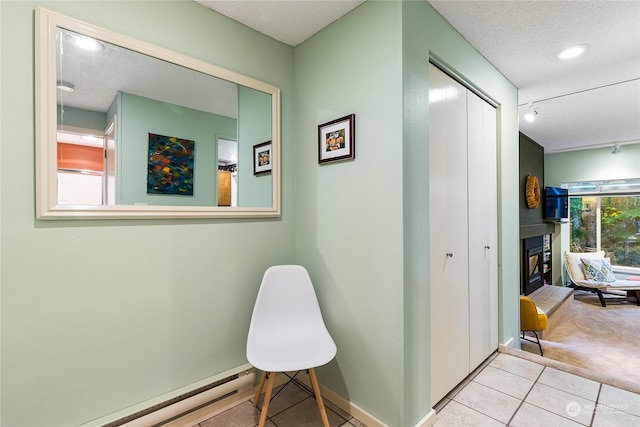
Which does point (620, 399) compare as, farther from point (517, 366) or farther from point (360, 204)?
point (360, 204)

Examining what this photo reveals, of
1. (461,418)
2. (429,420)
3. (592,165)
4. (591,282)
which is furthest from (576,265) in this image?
(429,420)

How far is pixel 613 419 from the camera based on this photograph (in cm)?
170

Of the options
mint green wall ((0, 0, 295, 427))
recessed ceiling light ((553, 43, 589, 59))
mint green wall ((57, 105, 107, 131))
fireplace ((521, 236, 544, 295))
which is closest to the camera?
mint green wall ((0, 0, 295, 427))

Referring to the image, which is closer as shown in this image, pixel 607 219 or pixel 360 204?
pixel 360 204

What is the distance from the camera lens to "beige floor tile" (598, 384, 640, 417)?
179 centimetres

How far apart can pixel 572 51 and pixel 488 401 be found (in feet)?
8.35

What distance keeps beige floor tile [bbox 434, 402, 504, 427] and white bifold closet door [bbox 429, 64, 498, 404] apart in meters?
0.09

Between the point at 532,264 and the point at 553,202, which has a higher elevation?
the point at 553,202

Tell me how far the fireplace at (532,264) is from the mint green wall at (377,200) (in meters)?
3.64

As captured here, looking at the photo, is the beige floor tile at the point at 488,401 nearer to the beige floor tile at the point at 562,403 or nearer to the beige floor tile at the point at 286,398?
the beige floor tile at the point at 562,403

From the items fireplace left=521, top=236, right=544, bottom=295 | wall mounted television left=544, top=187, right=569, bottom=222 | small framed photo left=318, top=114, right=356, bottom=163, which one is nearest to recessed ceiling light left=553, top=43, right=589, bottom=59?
small framed photo left=318, top=114, right=356, bottom=163

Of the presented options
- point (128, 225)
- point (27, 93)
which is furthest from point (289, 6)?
point (128, 225)

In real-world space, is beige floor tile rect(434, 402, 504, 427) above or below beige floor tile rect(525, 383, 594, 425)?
below

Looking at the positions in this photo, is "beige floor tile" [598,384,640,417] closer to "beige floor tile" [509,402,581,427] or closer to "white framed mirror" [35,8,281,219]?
"beige floor tile" [509,402,581,427]
